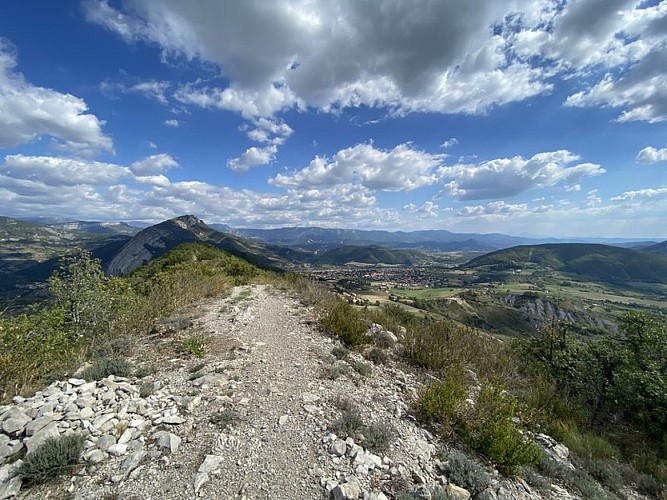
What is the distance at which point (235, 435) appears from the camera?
4594 mm

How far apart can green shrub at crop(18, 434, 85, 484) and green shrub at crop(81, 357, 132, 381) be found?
2.13 m

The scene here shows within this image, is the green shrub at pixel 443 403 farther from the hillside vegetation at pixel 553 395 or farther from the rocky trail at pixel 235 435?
the rocky trail at pixel 235 435

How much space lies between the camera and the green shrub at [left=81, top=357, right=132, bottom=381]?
5.94 meters

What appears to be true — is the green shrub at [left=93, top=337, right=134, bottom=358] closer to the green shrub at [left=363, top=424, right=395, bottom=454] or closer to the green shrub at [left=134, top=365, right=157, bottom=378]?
the green shrub at [left=134, top=365, right=157, bottom=378]

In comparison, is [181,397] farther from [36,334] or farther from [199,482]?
[36,334]

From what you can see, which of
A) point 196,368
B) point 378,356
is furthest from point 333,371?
point 196,368

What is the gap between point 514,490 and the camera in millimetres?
4266

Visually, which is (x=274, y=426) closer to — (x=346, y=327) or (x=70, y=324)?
(x=346, y=327)

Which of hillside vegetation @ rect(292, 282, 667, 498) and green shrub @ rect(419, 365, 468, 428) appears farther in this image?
green shrub @ rect(419, 365, 468, 428)

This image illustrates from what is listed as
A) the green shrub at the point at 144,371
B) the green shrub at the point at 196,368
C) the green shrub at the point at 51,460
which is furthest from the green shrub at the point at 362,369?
the green shrub at the point at 51,460

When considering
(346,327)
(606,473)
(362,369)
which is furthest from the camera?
(346,327)

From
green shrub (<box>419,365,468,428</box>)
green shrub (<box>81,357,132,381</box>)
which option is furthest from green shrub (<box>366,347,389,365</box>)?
green shrub (<box>81,357,132,381</box>)

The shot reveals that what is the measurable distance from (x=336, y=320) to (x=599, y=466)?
675 cm

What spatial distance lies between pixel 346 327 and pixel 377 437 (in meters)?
4.89
